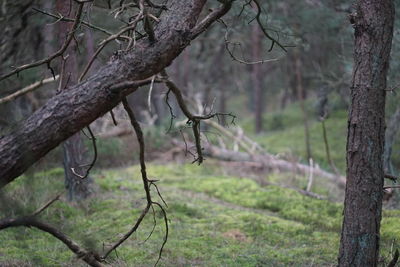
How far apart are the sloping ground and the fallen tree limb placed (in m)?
1.55

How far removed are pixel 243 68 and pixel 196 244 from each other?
82.6ft

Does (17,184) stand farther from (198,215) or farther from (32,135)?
(32,135)

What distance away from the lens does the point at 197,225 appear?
823cm

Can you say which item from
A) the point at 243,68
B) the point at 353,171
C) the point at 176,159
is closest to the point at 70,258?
the point at 353,171

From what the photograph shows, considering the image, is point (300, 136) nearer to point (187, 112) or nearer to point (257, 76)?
point (257, 76)

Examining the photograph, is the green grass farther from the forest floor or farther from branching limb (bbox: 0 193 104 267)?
branching limb (bbox: 0 193 104 267)

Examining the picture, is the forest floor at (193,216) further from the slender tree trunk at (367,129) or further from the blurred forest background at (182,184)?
the slender tree trunk at (367,129)

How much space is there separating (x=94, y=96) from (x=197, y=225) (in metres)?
4.36

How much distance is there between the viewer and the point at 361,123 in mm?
4938

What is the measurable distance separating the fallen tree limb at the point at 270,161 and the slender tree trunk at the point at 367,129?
750cm

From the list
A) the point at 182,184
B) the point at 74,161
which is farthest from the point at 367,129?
the point at 182,184

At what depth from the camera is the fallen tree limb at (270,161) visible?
509 inches

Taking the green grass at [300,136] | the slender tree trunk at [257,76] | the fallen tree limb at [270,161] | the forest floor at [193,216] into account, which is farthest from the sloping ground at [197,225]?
the slender tree trunk at [257,76]

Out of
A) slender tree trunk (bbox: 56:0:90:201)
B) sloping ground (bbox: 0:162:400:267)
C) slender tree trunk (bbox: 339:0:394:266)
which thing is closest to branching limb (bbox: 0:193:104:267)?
sloping ground (bbox: 0:162:400:267)
